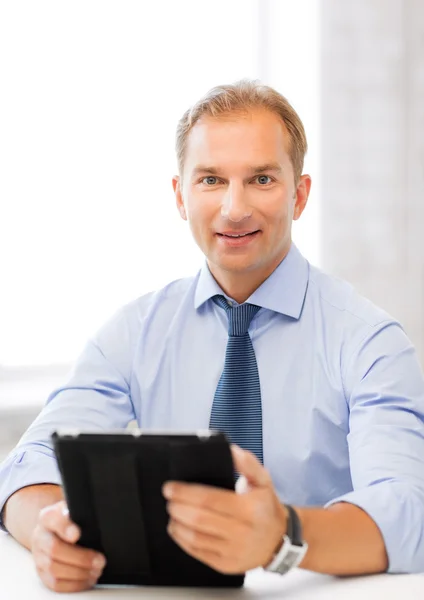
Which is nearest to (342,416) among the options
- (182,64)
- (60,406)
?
(60,406)

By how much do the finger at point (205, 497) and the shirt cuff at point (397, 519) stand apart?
25 centimetres

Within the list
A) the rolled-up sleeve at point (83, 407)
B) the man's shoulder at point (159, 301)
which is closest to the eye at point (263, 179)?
the man's shoulder at point (159, 301)

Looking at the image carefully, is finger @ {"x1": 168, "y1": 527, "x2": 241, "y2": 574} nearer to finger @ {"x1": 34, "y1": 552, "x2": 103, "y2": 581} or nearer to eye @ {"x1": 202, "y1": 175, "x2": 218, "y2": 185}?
finger @ {"x1": 34, "y1": 552, "x2": 103, "y2": 581}

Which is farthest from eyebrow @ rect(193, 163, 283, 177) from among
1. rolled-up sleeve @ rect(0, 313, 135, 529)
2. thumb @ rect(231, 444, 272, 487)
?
thumb @ rect(231, 444, 272, 487)

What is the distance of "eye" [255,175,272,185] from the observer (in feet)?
5.16

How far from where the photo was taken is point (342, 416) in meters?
1.51

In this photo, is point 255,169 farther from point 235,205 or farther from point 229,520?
point 229,520

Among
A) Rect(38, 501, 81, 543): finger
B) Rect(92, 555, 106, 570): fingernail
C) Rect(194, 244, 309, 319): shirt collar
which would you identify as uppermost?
Rect(194, 244, 309, 319): shirt collar

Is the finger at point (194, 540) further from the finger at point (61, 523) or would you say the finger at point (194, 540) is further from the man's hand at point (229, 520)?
the finger at point (61, 523)

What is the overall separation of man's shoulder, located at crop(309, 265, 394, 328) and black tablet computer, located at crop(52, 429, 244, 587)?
2.05ft

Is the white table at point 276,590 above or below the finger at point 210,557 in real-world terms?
below

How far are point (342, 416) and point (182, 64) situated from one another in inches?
57.5

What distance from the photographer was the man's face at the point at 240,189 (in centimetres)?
154

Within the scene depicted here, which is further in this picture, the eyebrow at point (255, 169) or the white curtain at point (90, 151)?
the white curtain at point (90, 151)
